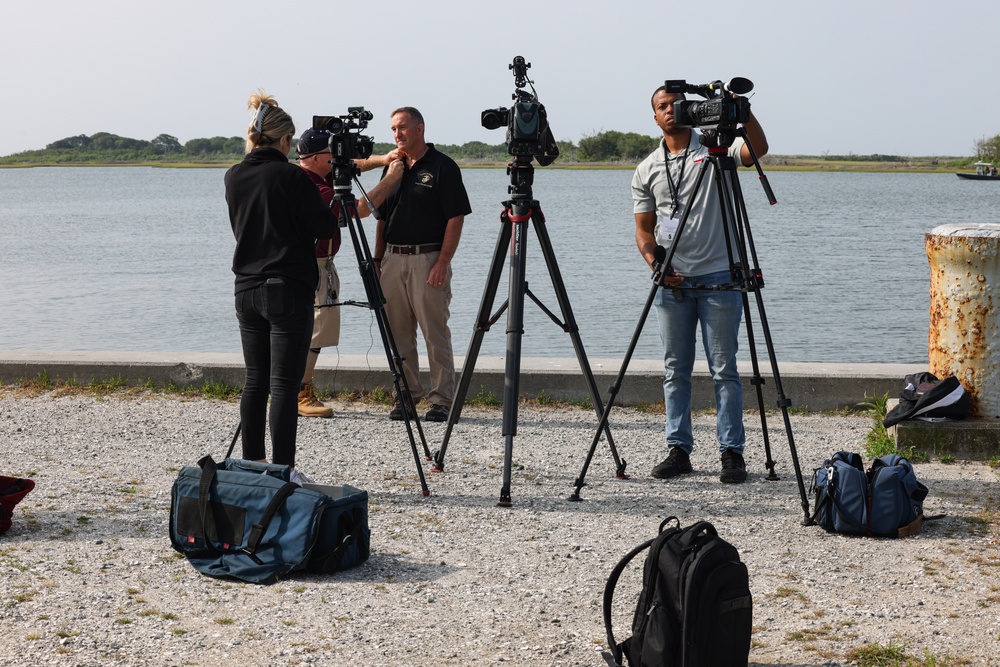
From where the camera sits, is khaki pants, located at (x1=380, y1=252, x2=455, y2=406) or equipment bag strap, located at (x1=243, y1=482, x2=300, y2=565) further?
khaki pants, located at (x1=380, y1=252, x2=455, y2=406)

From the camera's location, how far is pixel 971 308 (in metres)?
6.18

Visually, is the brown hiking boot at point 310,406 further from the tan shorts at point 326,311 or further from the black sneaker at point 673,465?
the black sneaker at point 673,465

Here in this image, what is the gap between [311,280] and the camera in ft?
16.6

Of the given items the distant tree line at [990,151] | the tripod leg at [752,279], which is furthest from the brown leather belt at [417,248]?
the distant tree line at [990,151]

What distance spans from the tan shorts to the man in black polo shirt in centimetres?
36

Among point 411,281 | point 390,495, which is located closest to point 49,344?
point 411,281

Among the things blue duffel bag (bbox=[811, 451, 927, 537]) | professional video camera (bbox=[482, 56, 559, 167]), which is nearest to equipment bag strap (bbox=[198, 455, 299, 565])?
professional video camera (bbox=[482, 56, 559, 167])

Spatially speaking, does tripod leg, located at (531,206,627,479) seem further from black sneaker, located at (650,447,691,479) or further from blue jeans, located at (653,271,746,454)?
blue jeans, located at (653,271,746,454)

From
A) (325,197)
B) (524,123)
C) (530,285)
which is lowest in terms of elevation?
(530,285)

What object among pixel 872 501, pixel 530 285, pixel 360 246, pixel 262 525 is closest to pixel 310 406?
pixel 360 246

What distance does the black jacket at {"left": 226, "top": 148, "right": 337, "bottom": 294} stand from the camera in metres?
4.89

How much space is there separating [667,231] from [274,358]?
213 centimetres

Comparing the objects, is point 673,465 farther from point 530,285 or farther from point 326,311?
point 530,285

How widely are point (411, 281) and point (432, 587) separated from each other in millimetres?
3395
